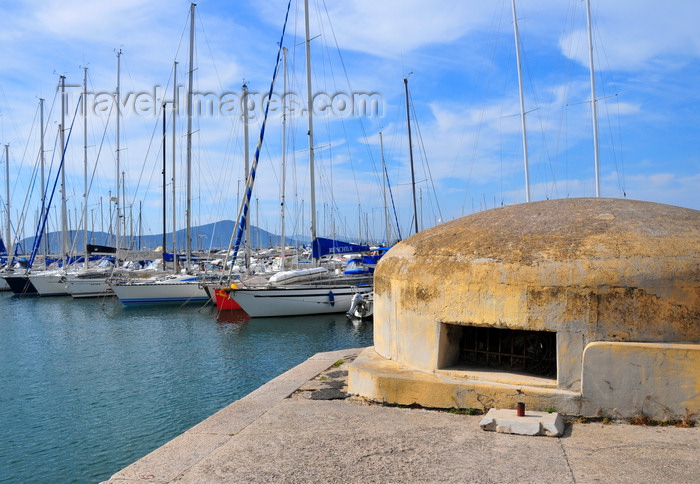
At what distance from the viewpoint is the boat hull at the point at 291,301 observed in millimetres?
25375

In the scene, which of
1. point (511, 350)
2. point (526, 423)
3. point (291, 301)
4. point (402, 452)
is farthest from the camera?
point (291, 301)

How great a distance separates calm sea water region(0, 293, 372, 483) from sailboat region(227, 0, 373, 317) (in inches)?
25.7

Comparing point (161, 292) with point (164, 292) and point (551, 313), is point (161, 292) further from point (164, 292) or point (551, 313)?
point (551, 313)

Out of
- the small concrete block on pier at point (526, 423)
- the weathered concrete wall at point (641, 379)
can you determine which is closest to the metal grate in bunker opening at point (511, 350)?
the weathered concrete wall at point (641, 379)

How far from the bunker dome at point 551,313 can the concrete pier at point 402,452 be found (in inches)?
14.7

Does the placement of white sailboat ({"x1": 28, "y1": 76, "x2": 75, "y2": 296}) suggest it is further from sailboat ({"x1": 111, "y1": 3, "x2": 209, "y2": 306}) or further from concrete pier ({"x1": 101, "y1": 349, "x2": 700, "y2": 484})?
concrete pier ({"x1": 101, "y1": 349, "x2": 700, "y2": 484})

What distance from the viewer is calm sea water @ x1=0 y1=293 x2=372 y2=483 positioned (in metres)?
9.77

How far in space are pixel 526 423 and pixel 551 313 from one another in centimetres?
127

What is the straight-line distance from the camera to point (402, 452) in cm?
587

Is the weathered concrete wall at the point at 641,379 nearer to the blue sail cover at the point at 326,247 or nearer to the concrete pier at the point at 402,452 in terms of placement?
the concrete pier at the point at 402,452

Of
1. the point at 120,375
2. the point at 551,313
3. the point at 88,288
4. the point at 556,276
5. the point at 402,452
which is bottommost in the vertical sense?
the point at 120,375

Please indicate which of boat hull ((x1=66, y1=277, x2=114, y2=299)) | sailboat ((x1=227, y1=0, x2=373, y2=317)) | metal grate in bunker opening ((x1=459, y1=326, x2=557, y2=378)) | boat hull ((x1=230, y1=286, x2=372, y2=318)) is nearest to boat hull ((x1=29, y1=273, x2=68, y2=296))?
boat hull ((x1=66, y1=277, x2=114, y2=299))

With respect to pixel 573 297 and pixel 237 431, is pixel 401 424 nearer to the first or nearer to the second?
pixel 237 431

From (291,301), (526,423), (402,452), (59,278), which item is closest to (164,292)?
(291,301)
